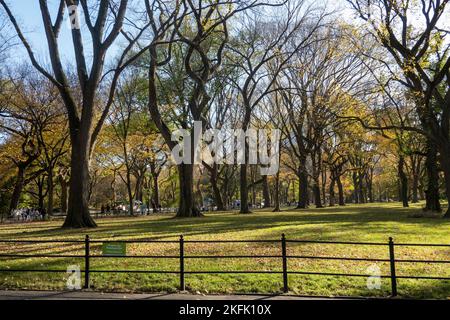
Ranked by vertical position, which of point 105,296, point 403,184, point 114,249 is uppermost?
point 403,184

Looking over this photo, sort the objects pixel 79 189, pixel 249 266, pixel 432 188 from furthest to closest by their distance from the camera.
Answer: pixel 432 188 < pixel 79 189 < pixel 249 266

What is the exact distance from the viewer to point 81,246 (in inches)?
613

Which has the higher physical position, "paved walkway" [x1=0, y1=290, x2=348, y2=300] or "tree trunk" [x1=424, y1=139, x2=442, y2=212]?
"tree trunk" [x1=424, y1=139, x2=442, y2=212]

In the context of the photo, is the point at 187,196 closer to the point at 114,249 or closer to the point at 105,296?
the point at 114,249

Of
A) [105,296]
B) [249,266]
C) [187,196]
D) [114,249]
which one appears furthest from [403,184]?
[105,296]

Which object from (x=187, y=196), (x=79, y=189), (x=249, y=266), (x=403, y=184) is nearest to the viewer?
(x=249, y=266)

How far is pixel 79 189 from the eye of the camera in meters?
23.8

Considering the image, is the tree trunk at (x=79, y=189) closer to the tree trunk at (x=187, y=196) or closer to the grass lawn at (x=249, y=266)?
the grass lawn at (x=249, y=266)

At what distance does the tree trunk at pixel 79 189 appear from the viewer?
928 inches

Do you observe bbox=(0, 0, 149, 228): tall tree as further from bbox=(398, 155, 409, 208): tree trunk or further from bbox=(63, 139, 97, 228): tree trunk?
bbox=(398, 155, 409, 208): tree trunk

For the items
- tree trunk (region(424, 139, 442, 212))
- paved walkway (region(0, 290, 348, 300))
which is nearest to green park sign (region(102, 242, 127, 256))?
paved walkway (region(0, 290, 348, 300))

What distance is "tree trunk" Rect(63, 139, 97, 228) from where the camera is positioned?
2356cm
